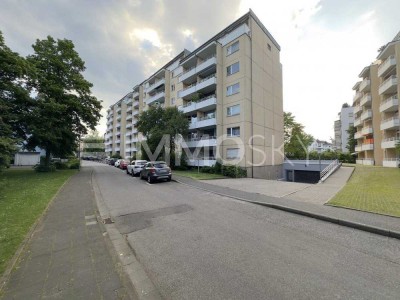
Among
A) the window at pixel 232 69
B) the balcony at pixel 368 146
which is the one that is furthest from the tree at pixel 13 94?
the balcony at pixel 368 146

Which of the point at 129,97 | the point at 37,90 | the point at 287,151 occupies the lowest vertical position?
the point at 287,151

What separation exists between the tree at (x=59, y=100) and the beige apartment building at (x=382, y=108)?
119ft

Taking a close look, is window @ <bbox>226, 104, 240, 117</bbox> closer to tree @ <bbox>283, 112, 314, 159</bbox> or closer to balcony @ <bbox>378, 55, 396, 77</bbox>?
tree @ <bbox>283, 112, 314, 159</bbox>

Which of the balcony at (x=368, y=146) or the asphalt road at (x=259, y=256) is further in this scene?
the balcony at (x=368, y=146)

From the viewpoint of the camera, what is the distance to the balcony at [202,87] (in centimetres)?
2430

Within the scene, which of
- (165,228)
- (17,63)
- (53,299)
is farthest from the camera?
(17,63)

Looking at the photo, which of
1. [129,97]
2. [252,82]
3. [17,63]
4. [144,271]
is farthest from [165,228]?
[129,97]

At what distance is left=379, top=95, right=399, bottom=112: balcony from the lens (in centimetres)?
2385

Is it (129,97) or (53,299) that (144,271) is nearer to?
(53,299)

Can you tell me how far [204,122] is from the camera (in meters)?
24.8

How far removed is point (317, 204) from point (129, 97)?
5912cm

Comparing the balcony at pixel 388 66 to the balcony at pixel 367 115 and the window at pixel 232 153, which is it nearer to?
the balcony at pixel 367 115

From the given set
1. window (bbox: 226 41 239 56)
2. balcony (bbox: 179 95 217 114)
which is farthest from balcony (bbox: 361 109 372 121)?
balcony (bbox: 179 95 217 114)

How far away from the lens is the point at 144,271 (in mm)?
3496
